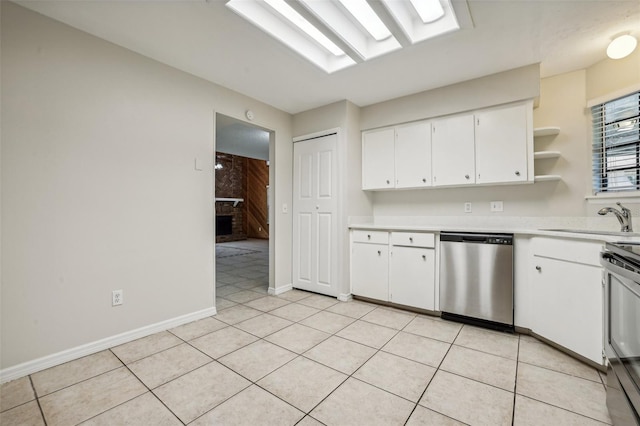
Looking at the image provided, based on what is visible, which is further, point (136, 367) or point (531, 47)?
point (531, 47)

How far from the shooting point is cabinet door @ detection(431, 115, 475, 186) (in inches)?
114

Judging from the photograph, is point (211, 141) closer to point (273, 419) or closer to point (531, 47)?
point (273, 419)

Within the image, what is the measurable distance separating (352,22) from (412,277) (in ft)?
7.91

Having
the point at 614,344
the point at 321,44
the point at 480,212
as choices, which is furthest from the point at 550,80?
the point at 614,344

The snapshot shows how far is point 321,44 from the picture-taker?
241 cm

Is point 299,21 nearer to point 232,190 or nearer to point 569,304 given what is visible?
point 569,304

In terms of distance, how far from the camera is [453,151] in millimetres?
2992

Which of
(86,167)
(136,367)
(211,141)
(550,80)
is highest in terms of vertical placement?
(550,80)

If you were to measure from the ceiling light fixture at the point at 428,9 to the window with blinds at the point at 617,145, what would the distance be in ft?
6.02

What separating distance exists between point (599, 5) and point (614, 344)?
84.3 inches

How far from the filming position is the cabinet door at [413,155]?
3.16 m

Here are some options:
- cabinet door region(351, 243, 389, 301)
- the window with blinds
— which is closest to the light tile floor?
cabinet door region(351, 243, 389, 301)

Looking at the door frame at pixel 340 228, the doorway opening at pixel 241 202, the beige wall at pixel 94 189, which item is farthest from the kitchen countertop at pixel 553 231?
the doorway opening at pixel 241 202

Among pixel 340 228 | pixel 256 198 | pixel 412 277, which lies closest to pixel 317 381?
pixel 412 277
